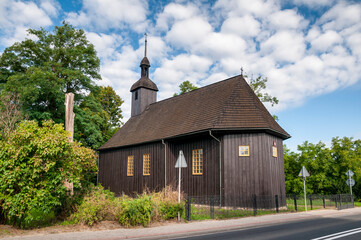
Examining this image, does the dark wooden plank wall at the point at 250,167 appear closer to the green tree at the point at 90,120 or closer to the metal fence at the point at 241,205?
the metal fence at the point at 241,205

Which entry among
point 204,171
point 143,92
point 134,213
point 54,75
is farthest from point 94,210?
point 143,92

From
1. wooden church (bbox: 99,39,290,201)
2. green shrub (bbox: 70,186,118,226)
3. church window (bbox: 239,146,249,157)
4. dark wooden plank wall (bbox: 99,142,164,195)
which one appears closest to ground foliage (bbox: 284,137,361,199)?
wooden church (bbox: 99,39,290,201)

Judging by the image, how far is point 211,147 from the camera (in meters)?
17.2

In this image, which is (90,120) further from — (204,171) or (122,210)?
(122,210)

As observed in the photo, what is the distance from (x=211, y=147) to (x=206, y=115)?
242cm

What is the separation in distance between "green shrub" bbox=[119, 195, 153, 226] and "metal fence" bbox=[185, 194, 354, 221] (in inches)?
80.0

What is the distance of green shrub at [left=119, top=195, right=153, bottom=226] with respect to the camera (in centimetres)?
1031

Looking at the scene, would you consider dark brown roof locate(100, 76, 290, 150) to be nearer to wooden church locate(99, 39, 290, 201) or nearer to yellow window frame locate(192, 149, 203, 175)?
wooden church locate(99, 39, 290, 201)

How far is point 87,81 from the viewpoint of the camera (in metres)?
26.6

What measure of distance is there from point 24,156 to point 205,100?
1370 cm

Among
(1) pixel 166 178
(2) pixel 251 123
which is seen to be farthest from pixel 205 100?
(1) pixel 166 178

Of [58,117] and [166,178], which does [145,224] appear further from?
[58,117]

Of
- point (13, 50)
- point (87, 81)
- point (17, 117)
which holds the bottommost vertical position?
point (17, 117)

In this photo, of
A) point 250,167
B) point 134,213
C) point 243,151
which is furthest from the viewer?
point 243,151
